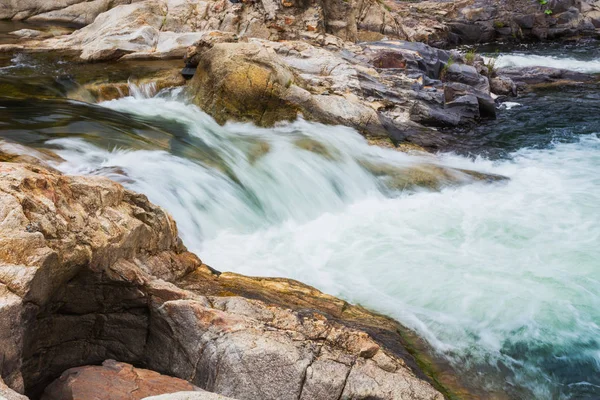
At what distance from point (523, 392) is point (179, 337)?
303 centimetres

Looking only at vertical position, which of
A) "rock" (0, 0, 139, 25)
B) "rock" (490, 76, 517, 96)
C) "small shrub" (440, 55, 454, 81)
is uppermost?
"rock" (0, 0, 139, 25)

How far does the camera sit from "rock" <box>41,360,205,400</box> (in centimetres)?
384

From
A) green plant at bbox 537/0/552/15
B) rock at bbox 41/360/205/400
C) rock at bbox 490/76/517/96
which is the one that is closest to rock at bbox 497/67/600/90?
rock at bbox 490/76/517/96

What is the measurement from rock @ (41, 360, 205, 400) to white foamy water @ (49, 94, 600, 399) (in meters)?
2.49

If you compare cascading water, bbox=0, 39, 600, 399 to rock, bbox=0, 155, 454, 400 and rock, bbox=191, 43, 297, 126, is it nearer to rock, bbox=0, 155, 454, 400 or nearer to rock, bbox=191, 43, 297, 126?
rock, bbox=191, 43, 297, 126

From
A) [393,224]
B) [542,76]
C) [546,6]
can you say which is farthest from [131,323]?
[546,6]

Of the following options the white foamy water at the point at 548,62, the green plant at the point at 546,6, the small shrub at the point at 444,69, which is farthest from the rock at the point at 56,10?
the green plant at the point at 546,6

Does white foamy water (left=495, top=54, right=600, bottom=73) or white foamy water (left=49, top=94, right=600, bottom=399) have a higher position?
white foamy water (left=49, top=94, right=600, bottom=399)

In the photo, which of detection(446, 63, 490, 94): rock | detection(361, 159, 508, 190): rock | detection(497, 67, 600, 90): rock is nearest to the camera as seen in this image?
detection(361, 159, 508, 190): rock

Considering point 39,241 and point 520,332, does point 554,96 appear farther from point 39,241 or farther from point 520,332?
point 39,241

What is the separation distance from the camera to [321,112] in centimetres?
1113

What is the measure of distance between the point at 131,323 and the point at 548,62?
65.5 ft

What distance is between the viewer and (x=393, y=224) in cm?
832

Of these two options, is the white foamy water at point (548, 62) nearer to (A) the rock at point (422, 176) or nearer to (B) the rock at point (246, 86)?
(A) the rock at point (422, 176)
